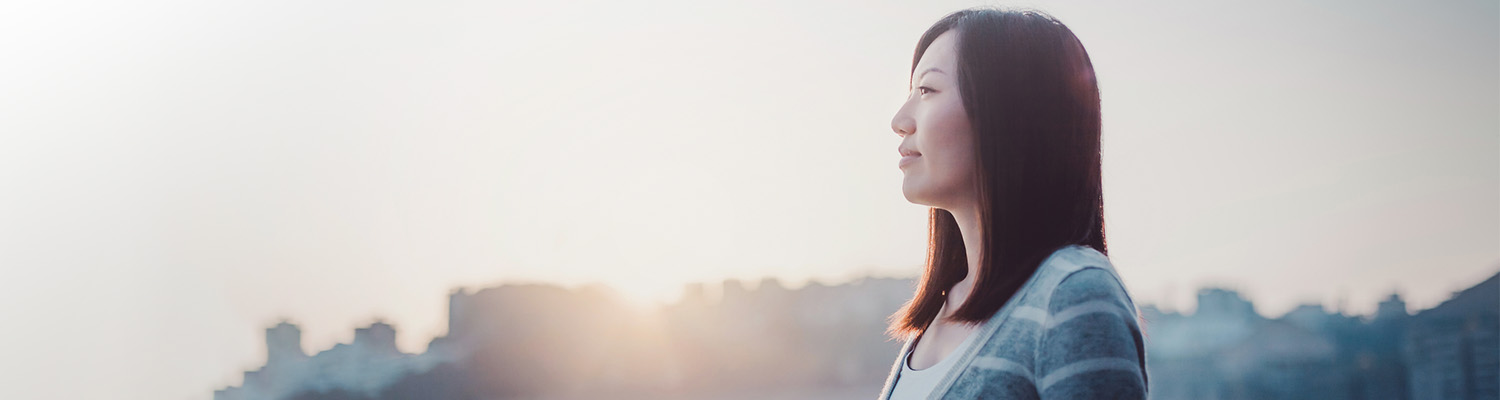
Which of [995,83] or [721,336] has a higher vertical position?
[995,83]

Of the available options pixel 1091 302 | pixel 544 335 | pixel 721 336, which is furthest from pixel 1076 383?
pixel 721 336

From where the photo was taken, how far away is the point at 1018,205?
564 millimetres

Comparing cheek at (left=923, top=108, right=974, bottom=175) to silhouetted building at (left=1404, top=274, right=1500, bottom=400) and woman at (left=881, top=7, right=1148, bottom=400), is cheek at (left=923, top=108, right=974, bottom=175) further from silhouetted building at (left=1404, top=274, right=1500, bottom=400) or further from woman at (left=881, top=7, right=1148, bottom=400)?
silhouetted building at (left=1404, top=274, right=1500, bottom=400)

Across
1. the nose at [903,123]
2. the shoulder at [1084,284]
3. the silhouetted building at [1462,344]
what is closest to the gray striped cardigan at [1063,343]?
the shoulder at [1084,284]

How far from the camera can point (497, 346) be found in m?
15.2

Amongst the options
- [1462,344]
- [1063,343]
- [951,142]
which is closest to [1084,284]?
[1063,343]

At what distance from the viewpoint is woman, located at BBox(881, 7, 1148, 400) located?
477 mm

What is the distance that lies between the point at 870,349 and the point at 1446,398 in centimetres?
1396

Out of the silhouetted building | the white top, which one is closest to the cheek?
the white top

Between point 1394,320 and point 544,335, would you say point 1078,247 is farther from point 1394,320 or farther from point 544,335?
point 1394,320

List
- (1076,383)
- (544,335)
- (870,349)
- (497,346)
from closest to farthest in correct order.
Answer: (1076,383) → (497,346) → (544,335) → (870,349)

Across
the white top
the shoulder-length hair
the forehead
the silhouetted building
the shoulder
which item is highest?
the forehead

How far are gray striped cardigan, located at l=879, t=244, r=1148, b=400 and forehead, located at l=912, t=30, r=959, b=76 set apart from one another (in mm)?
143

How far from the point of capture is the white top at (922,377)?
56cm
